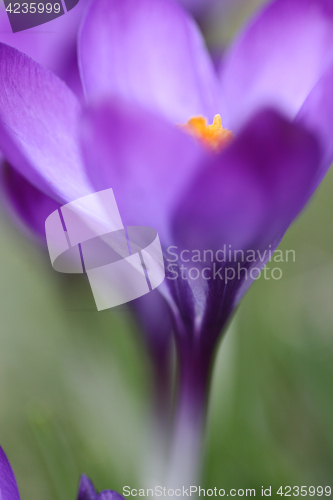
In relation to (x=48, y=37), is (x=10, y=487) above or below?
below

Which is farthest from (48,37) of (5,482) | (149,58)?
(5,482)

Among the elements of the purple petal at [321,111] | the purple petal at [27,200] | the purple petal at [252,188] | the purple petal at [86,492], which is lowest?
the purple petal at [86,492]

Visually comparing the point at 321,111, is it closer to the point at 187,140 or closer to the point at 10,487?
the point at 187,140

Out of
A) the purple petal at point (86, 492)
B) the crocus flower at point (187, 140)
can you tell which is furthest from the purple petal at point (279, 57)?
the purple petal at point (86, 492)

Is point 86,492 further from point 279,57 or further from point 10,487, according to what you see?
point 279,57

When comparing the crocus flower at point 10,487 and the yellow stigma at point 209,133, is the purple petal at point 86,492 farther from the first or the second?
the yellow stigma at point 209,133
